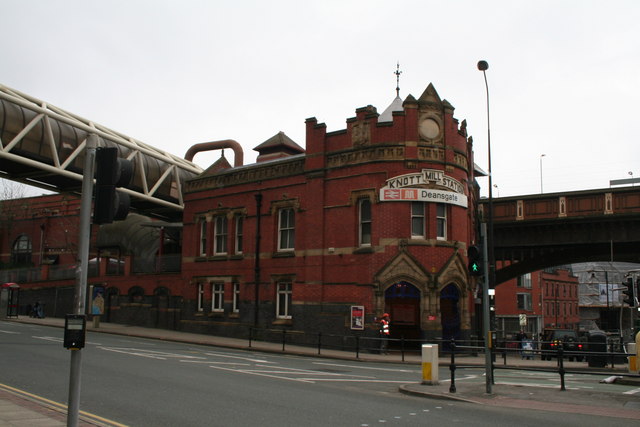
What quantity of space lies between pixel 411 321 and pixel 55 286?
103 ft

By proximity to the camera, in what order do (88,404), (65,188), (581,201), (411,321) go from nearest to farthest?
(88,404) < (411,321) < (581,201) < (65,188)

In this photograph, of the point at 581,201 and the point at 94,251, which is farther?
the point at 94,251

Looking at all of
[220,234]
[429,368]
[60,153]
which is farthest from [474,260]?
[60,153]

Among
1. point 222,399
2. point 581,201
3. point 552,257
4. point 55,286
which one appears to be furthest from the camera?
point 55,286

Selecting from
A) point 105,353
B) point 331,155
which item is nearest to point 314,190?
point 331,155

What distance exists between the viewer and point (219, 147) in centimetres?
4722

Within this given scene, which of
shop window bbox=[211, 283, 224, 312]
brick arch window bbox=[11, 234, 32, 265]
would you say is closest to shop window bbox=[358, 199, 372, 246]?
shop window bbox=[211, 283, 224, 312]

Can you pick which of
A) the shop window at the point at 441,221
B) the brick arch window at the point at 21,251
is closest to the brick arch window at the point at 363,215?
the shop window at the point at 441,221

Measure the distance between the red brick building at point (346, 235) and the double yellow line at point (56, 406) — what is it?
1665 centimetres

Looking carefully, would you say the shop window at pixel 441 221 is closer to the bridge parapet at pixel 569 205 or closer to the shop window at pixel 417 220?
the shop window at pixel 417 220

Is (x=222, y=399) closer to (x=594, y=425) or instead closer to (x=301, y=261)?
(x=594, y=425)

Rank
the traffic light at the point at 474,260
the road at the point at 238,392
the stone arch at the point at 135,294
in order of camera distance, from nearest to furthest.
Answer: the road at the point at 238,392 → the traffic light at the point at 474,260 → the stone arch at the point at 135,294

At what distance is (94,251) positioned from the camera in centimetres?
5172

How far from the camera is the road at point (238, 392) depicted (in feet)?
33.5
